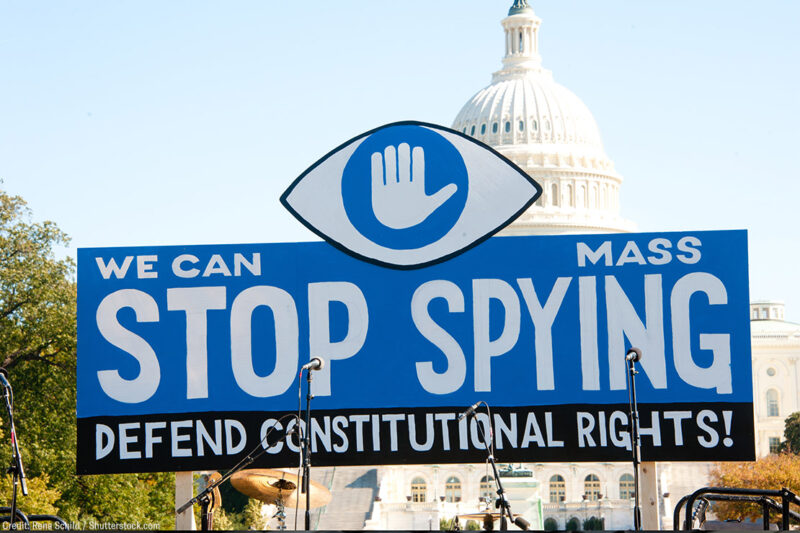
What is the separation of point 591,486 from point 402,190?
70.3m

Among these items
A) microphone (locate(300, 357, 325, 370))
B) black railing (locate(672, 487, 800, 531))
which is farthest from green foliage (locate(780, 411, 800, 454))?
black railing (locate(672, 487, 800, 531))

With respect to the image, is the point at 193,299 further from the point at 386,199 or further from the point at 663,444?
the point at 663,444

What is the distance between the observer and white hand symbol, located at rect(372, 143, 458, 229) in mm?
14938

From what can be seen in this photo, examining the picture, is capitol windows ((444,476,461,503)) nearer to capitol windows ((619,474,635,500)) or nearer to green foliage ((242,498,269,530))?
capitol windows ((619,474,635,500))

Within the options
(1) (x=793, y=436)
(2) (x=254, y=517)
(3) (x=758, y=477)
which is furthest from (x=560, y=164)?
(2) (x=254, y=517)

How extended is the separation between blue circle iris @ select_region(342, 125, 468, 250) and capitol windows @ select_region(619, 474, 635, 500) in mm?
67477

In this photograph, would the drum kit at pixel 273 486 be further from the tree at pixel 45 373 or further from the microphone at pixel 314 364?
the tree at pixel 45 373

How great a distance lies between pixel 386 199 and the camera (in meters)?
15.0

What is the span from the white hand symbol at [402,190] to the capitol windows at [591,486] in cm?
6806

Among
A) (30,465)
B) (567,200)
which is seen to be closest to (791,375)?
(567,200)

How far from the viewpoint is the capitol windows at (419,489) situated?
82.7m

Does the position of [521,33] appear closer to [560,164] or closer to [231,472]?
[560,164]

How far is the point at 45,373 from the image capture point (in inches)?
1419

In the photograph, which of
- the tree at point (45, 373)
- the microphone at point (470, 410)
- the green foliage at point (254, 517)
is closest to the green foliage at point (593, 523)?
the green foliage at point (254, 517)
